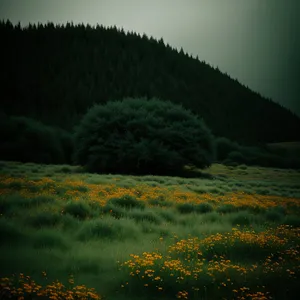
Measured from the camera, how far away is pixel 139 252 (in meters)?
7.20

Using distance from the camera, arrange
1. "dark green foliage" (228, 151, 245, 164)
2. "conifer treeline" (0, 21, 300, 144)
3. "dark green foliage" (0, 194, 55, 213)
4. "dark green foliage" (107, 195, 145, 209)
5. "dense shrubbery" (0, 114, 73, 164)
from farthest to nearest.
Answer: "conifer treeline" (0, 21, 300, 144), "dark green foliage" (228, 151, 245, 164), "dense shrubbery" (0, 114, 73, 164), "dark green foliage" (107, 195, 145, 209), "dark green foliage" (0, 194, 55, 213)

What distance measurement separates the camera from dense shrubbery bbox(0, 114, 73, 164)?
37.0m

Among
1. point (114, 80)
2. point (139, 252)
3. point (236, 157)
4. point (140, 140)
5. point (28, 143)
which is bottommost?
point (139, 252)

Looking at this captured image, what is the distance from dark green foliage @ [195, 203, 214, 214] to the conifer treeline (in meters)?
74.6

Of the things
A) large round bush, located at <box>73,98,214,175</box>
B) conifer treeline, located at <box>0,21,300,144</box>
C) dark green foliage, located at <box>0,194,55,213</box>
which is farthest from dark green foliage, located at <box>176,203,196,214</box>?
conifer treeline, located at <box>0,21,300,144</box>

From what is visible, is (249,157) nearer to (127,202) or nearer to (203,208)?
(203,208)

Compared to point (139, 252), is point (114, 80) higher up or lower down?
higher up

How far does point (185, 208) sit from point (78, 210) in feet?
12.4

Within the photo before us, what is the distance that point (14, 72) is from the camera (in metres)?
104

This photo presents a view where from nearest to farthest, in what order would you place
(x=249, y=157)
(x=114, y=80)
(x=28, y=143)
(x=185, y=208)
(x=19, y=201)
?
(x=19, y=201) → (x=185, y=208) → (x=28, y=143) → (x=249, y=157) → (x=114, y=80)

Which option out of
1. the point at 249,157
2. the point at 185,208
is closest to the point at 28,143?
the point at 185,208

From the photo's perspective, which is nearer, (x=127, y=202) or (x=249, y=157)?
(x=127, y=202)

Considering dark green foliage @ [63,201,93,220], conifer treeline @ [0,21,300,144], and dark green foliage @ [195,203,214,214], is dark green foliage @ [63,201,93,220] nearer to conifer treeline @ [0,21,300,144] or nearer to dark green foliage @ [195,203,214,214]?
dark green foliage @ [195,203,214,214]

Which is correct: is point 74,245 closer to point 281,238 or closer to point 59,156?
point 281,238
